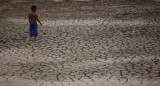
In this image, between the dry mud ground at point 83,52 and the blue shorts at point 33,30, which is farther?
the blue shorts at point 33,30

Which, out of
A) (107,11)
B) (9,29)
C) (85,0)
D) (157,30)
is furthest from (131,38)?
(85,0)

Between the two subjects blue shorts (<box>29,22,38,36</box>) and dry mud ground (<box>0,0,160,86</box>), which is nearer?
dry mud ground (<box>0,0,160,86</box>)

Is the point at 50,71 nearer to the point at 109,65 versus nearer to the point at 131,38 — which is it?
the point at 109,65

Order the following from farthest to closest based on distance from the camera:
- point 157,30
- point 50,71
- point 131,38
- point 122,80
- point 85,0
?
point 85,0
point 157,30
point 131,38
point 50,71
point 122,80

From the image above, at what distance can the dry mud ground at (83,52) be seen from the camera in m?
7.34

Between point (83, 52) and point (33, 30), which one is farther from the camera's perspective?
point (33, 30)

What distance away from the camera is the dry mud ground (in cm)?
734

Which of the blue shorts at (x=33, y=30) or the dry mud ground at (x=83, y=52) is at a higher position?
the blue shorts at (x=33, y=30)

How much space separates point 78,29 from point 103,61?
5.30 meters

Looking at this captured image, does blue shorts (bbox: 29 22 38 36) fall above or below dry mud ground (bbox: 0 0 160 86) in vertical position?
above

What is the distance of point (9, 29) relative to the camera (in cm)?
1405

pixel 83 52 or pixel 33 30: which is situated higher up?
pixel 33 30

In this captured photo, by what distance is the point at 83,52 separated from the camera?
980 centimetres

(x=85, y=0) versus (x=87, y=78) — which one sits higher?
(x=85, y=0)
